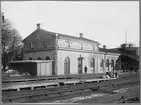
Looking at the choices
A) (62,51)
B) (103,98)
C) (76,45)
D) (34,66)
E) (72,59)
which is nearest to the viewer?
(103,98)

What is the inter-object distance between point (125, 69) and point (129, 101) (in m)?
28.7

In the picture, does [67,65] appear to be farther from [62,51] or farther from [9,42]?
[9,42]

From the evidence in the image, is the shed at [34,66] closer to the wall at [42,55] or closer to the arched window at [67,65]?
the wall at [42,55]

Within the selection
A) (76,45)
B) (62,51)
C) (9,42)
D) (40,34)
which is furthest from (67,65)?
(9,42)

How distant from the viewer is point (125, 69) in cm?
3744

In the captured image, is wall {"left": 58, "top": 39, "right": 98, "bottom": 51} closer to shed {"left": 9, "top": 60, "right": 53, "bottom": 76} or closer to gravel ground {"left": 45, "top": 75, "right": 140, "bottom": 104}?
shed {"left": 9, "top": 60, "right": 53, "bottom": 76}

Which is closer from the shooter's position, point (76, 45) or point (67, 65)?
point (67, 65)

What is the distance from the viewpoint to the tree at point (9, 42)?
22509mm

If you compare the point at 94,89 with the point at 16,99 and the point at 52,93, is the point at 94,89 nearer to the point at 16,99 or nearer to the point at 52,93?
the point at 52,93

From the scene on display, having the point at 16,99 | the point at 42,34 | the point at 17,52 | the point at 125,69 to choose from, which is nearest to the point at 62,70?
the point at 42,34

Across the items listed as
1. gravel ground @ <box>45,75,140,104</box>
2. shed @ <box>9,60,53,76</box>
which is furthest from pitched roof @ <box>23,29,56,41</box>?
gravel ground @ <box>45,75,140,104</box>

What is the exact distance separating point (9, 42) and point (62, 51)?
7158 millimetres

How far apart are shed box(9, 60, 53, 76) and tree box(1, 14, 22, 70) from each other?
4.16ft

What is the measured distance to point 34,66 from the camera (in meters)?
24.8
